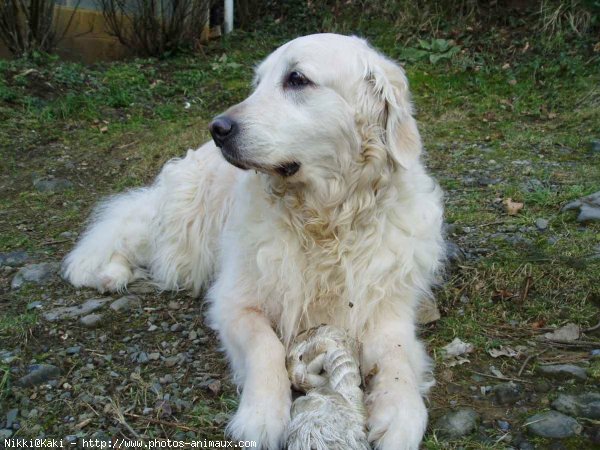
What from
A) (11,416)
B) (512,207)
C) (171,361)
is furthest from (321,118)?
(512,207)

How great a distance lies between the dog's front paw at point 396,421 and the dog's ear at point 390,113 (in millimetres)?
1025

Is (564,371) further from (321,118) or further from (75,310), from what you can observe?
(75,310)

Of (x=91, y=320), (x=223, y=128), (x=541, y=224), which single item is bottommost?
(x=91, y=320)

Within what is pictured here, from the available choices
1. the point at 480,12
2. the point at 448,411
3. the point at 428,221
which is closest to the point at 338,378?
the point at 448,411

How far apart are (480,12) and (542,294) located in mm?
6056

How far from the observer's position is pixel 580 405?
2.25 m

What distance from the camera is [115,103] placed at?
701cm

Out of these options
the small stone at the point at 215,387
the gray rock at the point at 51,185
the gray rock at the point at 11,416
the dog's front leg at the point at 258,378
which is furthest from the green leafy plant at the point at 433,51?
the gray rock at the point at 11,416

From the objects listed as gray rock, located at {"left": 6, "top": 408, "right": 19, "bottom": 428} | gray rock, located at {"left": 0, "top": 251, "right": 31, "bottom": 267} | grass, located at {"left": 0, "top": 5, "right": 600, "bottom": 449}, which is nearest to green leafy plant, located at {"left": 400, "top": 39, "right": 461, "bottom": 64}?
grass, located at {"left": 0, "top": 5, "right": 600, "bottom": 449}

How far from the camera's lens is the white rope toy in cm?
198

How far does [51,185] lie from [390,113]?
133 inches

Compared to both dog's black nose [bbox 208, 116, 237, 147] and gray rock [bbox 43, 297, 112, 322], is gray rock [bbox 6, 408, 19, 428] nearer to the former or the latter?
gray rock [bbox 43, 297, 112, 322]

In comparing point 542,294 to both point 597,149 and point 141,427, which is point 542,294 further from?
point 597,149

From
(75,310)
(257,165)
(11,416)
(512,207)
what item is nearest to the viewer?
(11,416)
